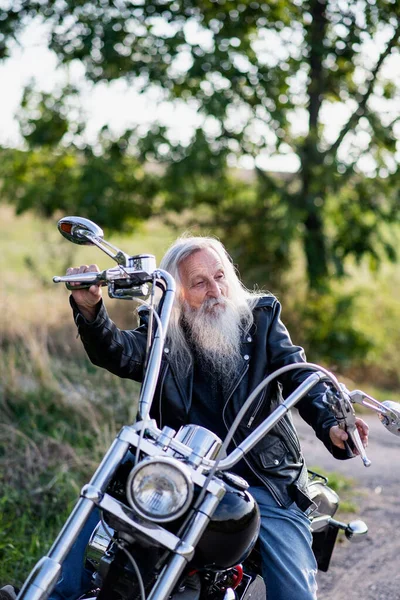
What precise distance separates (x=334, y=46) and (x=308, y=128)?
1086 millimetres

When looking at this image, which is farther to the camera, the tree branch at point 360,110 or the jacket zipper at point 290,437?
the tree branch at point 360,110

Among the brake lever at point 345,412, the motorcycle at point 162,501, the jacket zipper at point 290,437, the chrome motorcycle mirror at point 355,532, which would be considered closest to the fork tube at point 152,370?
the motorcycle at point 162,501

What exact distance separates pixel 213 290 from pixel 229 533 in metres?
1.23

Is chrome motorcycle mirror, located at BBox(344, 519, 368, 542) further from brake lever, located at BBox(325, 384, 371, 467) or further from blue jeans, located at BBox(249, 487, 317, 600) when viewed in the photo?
brake lever, located at BBox(325, 384, 371, 467)

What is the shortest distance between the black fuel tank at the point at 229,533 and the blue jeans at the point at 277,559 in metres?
0.44

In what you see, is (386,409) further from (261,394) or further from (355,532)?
(355,532)

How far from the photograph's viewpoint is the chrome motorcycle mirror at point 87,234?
7.57 ft

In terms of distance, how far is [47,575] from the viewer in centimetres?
194

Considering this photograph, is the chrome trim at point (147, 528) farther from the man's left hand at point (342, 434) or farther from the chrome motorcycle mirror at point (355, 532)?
the chrome motorcycle mirror at point (355, 532)

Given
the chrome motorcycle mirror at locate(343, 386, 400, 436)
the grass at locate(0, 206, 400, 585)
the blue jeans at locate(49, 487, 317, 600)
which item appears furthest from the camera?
the grass at locate(0, 206, 400, 585)

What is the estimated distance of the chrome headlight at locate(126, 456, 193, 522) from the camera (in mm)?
1970

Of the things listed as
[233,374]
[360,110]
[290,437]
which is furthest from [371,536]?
[360,110]

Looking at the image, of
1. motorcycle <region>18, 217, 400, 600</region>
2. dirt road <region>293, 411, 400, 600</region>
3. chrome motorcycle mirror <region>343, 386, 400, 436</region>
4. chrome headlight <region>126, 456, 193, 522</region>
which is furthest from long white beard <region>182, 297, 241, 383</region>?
dirt road <region>293, 411, 400, 600</region>

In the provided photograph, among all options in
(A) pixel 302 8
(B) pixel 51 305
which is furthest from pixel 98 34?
(B) pixel 51 305
